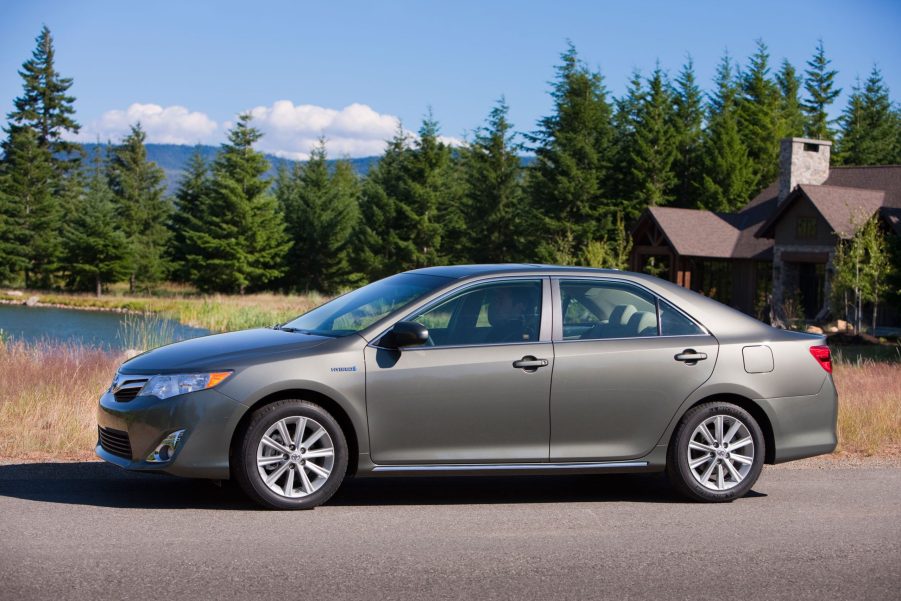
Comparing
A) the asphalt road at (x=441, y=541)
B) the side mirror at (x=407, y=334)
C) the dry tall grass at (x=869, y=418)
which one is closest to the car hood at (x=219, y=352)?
the side mirror at (x=407, y=334)

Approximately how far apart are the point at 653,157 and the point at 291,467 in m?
60.2

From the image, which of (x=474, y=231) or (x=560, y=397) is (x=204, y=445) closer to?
(x=560, y=397)

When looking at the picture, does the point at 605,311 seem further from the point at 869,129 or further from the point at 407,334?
the point at 869,129

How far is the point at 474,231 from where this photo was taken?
7056 centimetres

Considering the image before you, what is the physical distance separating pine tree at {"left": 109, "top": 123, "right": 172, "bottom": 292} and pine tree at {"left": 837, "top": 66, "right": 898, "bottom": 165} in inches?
1942

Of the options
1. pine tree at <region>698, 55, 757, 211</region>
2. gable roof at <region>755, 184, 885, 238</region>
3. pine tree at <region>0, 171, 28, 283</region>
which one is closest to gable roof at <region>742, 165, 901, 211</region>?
gable roof at <region>755, 184, 885, 238</region>

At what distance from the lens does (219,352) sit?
7172 mm

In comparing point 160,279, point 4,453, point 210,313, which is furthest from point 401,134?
point 4,453

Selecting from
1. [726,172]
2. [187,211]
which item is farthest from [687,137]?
[187,211]

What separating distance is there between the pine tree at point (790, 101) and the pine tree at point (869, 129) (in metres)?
3.52

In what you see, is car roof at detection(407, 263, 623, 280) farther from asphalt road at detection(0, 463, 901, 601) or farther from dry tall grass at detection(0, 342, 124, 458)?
dry tall grass at detection(0, 342, 124, 458)

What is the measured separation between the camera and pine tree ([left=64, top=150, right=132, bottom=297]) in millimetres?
68000

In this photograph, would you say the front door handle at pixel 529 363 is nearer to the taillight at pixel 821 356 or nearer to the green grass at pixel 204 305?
the taillight at pixel 821 356

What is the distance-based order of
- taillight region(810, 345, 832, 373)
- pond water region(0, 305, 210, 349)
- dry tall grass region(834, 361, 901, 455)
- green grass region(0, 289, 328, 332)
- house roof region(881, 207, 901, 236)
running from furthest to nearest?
green grass region(0, 289, 328, 332)
house roof region(881, 207, 901, 236)
pond water region(0, 305, 210, 349)
dry tall grass region(834, 361, 901, 455)
taillight region(810, 345, 832, 373)
